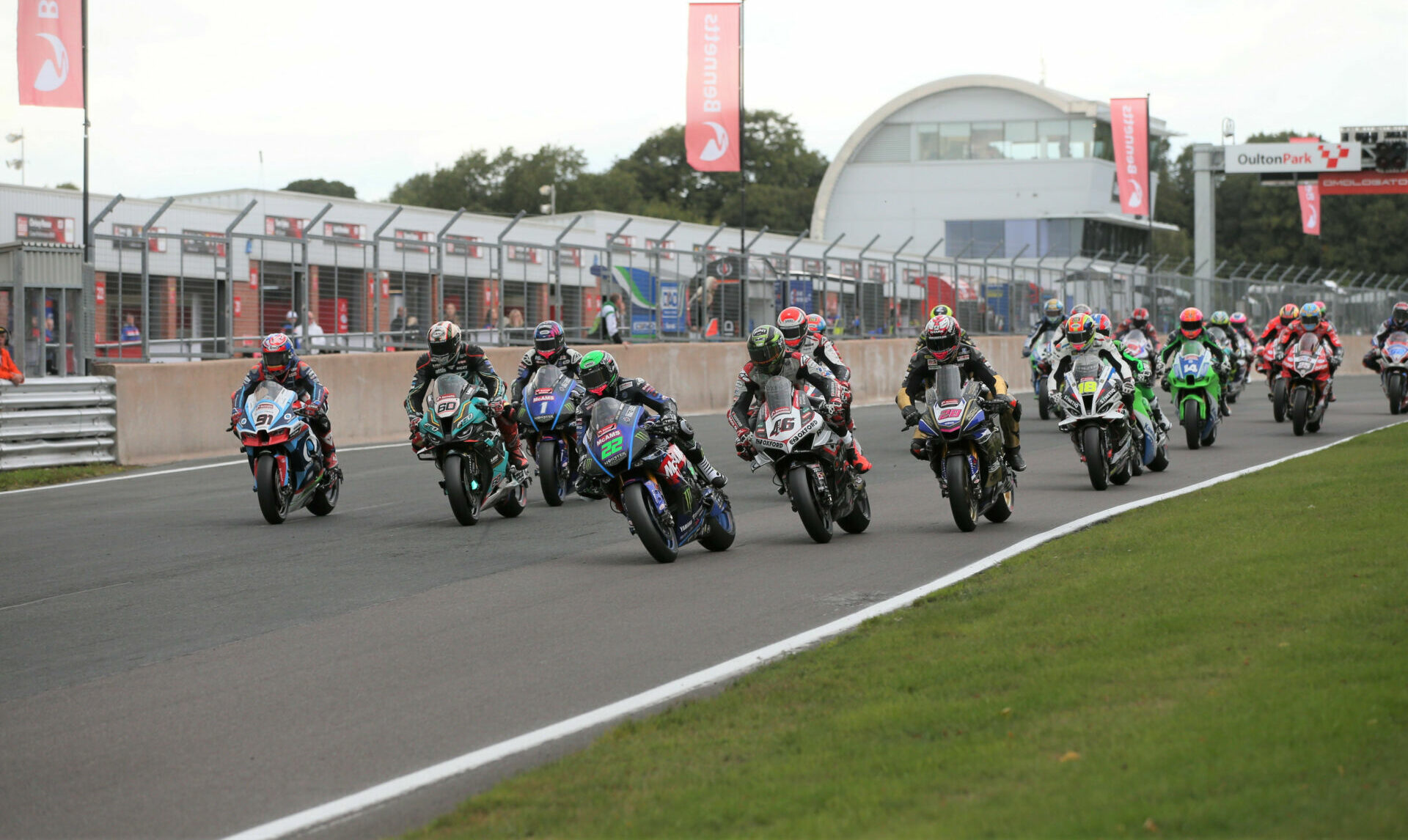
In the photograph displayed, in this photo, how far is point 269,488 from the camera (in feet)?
43.8

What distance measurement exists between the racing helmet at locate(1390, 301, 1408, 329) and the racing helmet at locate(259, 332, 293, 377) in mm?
17149

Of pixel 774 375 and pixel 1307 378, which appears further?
pixel 1307 378

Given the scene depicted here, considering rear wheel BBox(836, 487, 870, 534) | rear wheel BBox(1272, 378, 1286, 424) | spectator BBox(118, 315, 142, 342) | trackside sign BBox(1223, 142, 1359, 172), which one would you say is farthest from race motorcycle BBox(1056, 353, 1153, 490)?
trackside sign BBox(1223, 142, 1359, 172)

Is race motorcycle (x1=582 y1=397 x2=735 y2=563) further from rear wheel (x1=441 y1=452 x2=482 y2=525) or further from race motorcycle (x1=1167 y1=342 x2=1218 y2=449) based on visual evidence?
race motorcycle (x1=1167 y1=342 x2=1218 y2=449)

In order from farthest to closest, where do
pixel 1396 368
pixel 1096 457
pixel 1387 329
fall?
1. pixel 1396 368
2. pixel 1387 329
3. pixel 1096 457

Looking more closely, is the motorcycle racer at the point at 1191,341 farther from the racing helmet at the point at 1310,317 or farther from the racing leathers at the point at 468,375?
the racing leathers at the point at 468,375

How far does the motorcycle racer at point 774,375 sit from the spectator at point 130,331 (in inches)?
433

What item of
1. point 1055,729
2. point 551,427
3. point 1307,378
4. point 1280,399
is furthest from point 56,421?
point 1280,399

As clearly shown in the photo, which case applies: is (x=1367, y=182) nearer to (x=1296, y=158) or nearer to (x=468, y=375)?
(x=1296, y=158)

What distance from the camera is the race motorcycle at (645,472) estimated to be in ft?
34.2

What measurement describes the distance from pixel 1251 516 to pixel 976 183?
70.8 m

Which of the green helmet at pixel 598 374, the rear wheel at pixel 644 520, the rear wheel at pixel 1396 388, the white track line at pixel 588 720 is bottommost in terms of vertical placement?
the white track line at pixel 588 720

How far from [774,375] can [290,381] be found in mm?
4633

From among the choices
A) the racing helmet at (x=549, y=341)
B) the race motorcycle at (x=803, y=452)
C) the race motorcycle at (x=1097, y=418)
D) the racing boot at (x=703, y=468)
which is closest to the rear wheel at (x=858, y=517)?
the race motorcycle at (x=803, y=452)
